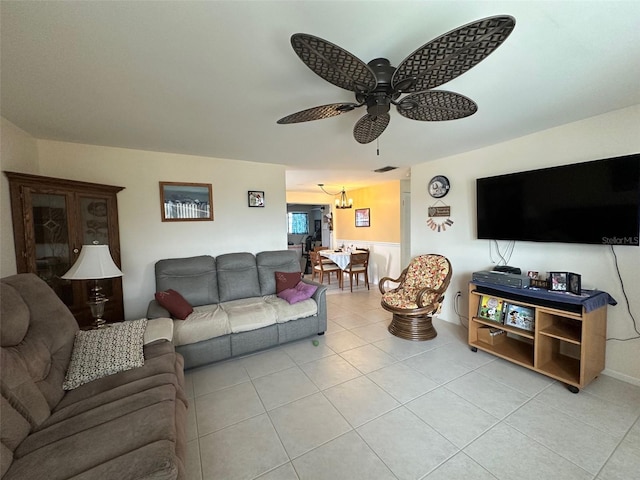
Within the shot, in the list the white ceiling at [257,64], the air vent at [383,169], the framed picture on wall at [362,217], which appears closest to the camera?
the white ceiling at [257,64]

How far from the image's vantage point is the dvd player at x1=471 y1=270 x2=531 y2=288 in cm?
233

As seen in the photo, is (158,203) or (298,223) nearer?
(158,203)

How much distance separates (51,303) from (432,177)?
4031mm

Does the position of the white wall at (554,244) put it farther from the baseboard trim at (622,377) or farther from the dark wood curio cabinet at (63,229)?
the dark wood curio cabinet at (63,229)

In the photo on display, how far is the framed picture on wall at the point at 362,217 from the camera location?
6270 mm

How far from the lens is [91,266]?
1974 millimetres

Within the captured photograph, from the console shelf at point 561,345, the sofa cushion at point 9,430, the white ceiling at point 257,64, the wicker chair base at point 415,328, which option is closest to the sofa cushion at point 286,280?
the wicker chair base at point 415,328

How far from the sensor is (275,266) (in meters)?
3.50

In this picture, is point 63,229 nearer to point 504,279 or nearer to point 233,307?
point 233,307

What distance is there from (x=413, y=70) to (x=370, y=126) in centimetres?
54

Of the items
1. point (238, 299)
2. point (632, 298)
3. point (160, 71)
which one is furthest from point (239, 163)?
point (632, 298)

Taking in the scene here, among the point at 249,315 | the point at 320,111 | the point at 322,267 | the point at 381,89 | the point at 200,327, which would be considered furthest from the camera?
the point at 322,267

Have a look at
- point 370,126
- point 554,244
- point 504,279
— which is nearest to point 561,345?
point 504,279

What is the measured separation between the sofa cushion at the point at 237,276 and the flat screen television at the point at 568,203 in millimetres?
2857
